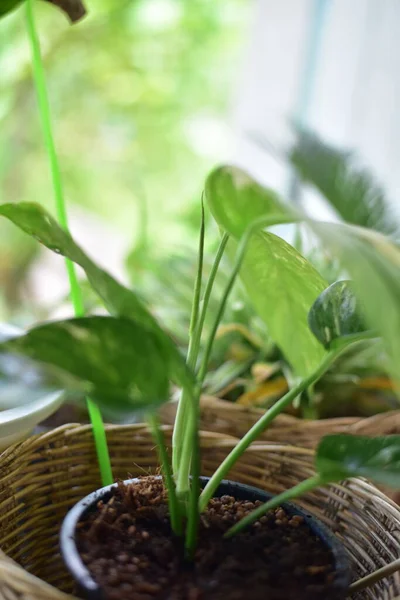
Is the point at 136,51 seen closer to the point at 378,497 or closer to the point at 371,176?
the point at 371,176

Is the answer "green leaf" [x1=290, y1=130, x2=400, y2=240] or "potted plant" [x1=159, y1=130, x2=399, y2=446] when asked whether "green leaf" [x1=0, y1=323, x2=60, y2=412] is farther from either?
"green leaf" [x1=290, y1=130, x2=400, y2=240]

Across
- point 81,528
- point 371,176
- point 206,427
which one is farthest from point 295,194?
point 81,528

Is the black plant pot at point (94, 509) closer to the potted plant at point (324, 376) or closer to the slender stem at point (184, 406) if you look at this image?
the slender stem at point (184, 406)

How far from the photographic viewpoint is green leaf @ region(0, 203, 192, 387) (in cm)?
33

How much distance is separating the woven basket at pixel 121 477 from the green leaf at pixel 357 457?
9 centimetres

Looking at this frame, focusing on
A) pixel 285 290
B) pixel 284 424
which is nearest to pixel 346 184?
pixel 284 424

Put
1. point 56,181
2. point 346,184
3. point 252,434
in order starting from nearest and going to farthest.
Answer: point 252,434, point 56,181, point 346,184

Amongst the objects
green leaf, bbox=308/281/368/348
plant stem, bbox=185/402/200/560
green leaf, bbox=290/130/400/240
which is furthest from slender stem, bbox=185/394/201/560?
green leaf, bbox=290/130/400/240

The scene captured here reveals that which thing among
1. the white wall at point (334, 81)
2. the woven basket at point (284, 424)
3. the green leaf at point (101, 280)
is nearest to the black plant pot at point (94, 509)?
the green leaf at point (101, 280)

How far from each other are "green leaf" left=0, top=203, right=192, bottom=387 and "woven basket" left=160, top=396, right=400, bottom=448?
374 mm

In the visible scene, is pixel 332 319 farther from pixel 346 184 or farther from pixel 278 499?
pixel 346 184

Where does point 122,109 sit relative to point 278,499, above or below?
above

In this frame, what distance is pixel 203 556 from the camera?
0.36 meters

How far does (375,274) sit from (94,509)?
23cm
